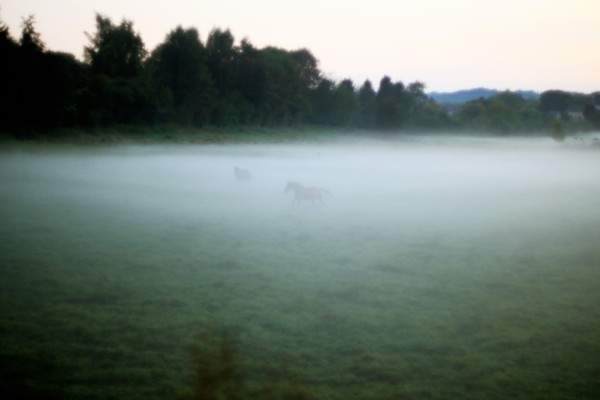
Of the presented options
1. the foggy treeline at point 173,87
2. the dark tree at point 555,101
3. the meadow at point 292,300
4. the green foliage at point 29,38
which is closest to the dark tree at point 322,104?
the foggy treeline at point 173,87

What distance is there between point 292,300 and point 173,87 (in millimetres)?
59862

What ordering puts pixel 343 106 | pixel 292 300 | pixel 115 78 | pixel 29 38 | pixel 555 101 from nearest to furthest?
1. pixel 292 300
2. pixel 29 38
3. pixel 115 78
4. pixel 343 106
5. pixel 555 101

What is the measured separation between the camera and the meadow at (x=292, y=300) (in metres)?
6.22

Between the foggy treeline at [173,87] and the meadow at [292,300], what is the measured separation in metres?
24.2

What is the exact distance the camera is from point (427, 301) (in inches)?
364

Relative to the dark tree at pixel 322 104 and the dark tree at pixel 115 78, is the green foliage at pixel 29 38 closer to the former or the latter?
the dark tree at pixel 115 78

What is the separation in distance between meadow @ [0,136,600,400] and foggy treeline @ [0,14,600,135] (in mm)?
24221

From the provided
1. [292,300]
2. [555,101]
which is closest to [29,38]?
[292,300]

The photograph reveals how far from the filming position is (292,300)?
9.10 meters

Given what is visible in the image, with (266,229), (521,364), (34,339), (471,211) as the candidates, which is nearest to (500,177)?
(471,211)

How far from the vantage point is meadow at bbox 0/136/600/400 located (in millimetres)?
6219

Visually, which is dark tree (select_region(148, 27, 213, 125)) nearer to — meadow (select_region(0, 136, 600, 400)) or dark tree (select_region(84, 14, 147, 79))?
dark tree (select_region(84, 14, 147, 79))

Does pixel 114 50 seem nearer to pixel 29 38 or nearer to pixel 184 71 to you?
pixel 184 71

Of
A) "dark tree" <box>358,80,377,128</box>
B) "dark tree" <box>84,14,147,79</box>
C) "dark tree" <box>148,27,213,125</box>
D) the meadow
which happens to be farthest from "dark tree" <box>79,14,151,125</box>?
"dark tree" <box>358,80,377,128</box>
